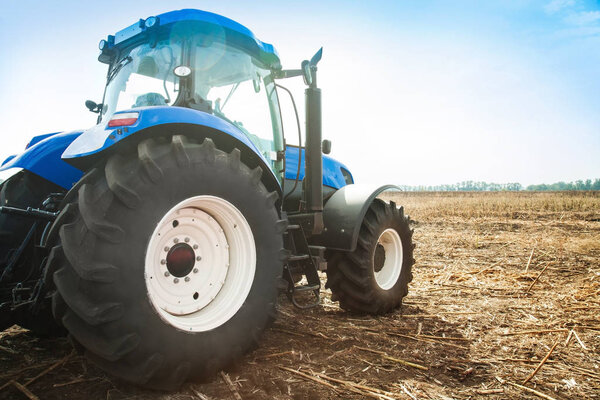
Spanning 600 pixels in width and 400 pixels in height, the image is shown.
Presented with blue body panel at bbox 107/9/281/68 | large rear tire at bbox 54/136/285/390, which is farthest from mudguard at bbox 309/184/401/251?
blue body panel at bbox 107/9/281/68

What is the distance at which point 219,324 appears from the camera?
2.29 metres

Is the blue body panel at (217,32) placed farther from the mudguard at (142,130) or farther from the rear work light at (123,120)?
the rear work light at (123,120)

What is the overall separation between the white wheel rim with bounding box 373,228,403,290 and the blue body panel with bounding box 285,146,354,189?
812 millimetres

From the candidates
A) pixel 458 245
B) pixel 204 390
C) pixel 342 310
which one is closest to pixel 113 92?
pixel 204 390

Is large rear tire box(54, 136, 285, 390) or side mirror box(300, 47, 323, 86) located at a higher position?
side mirror box(300, 47, 323, 86)

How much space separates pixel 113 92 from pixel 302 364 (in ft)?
8.60

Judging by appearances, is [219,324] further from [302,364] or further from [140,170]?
[140,170]

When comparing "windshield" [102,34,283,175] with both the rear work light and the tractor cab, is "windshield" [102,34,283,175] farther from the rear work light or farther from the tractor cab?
the rear work light

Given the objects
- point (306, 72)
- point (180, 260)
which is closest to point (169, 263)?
point (180, 260)

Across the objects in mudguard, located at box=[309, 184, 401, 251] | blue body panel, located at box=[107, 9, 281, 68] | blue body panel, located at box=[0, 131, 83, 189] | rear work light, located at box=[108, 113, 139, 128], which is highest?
blue body panel, located at box=[107, 9, 281, 68]

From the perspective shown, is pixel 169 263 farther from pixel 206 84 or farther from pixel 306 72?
pixel 306 72

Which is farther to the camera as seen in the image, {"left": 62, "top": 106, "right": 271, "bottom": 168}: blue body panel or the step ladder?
the step ladder

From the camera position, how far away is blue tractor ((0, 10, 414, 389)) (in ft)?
6.21

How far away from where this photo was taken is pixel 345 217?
382 cm
